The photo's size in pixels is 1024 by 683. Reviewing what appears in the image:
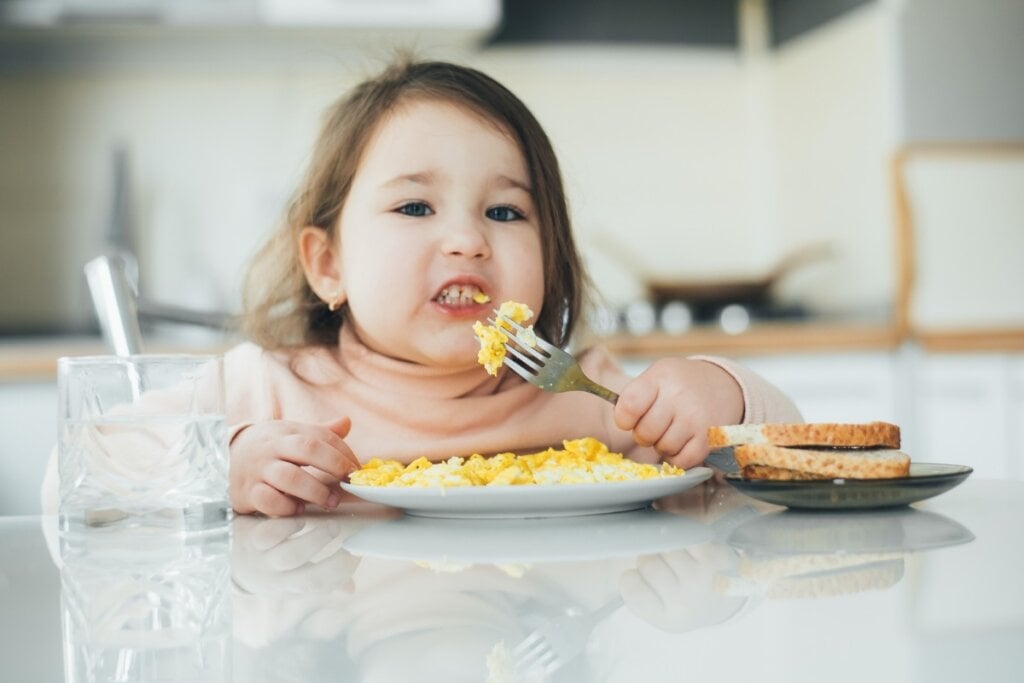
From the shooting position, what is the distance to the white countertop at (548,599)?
0.39 metres

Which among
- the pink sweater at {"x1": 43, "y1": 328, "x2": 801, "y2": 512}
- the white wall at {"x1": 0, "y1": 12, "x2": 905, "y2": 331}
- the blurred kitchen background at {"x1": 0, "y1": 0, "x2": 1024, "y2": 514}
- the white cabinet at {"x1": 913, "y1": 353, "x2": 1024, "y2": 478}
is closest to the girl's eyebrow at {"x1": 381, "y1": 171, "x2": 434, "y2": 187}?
the pink sweater at {"x1": 43, "y1": 328, "x2": 801, "y2": 512}

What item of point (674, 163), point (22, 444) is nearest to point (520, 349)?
point (22, 444)

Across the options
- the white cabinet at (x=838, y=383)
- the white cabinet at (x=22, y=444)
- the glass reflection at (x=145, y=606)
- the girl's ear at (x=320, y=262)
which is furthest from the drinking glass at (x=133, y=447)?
the white cabinet at (x=838, y=383)

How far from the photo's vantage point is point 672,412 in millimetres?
1062

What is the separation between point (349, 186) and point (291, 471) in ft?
1.81

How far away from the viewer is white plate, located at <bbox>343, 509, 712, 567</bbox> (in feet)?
2.05

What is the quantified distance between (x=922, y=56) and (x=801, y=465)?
2665 millimetres

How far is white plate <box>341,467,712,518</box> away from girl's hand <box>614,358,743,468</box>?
0.24 metres

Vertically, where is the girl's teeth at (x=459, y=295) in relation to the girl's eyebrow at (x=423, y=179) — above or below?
below

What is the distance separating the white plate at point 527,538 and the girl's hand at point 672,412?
0.23 meters

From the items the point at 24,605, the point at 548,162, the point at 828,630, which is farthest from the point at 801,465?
the point at 548,162

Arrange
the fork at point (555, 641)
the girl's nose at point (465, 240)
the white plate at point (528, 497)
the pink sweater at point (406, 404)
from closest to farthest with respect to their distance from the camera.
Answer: the fork at point (555, 641), the white plate at point (528, 497), the girl's nose at point (465, 240), the pink sweater at point (406, 404)

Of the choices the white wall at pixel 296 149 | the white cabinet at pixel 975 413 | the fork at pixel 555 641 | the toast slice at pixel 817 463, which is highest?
the white wall at pixel 296 149

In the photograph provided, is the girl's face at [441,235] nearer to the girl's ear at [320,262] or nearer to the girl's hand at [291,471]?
the girl's ear at [320,262]
